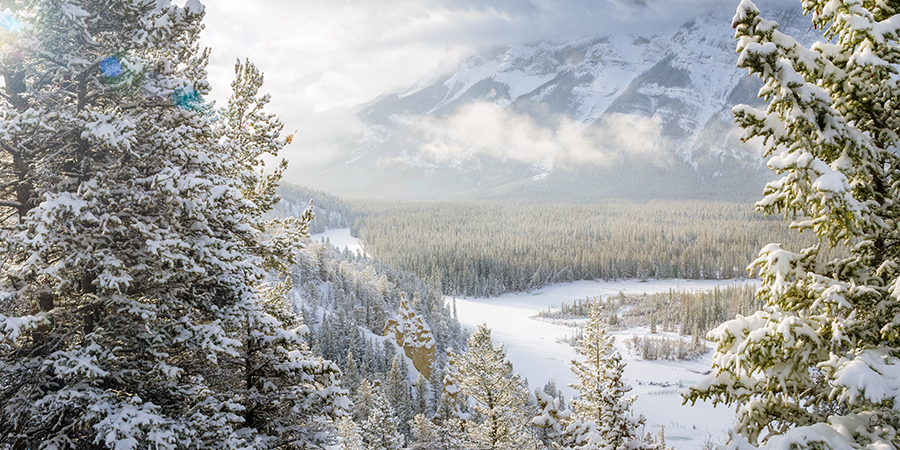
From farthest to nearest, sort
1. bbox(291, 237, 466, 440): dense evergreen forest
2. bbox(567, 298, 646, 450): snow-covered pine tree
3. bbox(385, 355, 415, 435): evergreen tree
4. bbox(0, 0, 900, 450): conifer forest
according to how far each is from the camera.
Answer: bbox(291, 237, 466, 440): dense evergreen forest → bbox(385, 355, 415, 435): evergreen tree → bbox(567, 298, 646, 450): snow-covered pine tree → bbox(0, 0, 900, 450): conifer forest

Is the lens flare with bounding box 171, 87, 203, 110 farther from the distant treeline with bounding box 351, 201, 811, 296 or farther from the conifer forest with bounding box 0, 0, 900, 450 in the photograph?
the distant treeline with bounding box 351, 201, 811, 296

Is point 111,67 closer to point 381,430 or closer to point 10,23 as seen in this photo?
point 10,23

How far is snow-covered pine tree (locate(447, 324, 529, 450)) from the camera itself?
14.6 metres

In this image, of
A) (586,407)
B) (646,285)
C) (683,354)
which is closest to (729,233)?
(646,285)

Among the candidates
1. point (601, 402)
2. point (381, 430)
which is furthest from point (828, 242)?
point (381, 430)

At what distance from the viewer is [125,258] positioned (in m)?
6.55

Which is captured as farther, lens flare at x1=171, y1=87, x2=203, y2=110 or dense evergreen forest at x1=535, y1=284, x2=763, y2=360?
dense evergreen forest at x1=535, y1=284, x2=763, y2=360

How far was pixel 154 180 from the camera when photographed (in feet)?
20.6

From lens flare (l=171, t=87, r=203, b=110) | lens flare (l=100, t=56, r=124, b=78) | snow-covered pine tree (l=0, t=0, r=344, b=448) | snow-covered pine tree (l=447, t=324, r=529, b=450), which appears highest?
lens flare (l=100, t=56, r=124, b=78)

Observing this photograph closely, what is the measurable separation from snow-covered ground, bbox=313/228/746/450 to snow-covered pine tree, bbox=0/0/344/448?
839cm

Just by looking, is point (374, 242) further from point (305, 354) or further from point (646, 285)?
point (305, 354)

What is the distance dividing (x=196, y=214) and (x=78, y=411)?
3.04 m

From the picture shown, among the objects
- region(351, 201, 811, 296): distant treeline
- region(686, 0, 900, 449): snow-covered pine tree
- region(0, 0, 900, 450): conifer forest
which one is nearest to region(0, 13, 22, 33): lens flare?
region(0, 0, 900, 450): conifer forest

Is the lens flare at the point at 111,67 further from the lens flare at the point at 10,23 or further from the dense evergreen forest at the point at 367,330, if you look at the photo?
the dense evergreen forest at the point at 367,330
